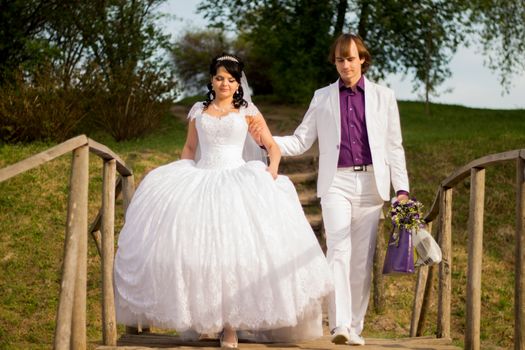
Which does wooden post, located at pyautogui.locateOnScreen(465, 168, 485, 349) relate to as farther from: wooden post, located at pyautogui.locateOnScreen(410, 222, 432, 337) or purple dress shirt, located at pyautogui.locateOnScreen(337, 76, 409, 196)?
wooden post, located at pyautogui.locateOnScreen(410, 222, 432, 337)

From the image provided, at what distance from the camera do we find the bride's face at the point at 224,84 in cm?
620

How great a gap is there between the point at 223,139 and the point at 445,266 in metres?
2.34

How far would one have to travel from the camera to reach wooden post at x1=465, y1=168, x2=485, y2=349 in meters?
6.18

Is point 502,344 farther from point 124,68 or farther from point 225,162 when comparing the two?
point 124,68

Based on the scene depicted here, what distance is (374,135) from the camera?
6094mm

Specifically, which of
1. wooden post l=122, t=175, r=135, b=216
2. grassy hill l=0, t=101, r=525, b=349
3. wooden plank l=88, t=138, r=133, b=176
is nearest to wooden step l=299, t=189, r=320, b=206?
grassy hill l=0, t=101, r=525, b=349

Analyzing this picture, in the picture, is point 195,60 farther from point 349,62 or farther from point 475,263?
point 475,263

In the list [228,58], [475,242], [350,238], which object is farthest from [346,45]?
[475,242]

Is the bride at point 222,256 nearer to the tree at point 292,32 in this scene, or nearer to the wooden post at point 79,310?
the wooden post at point 79,310

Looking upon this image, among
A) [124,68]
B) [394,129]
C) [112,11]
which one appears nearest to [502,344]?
[394,129]

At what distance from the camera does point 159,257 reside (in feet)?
18.2

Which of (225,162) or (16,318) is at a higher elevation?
(225,162)

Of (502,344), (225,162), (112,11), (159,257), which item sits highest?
(112,11)

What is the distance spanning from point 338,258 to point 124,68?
11919mm
